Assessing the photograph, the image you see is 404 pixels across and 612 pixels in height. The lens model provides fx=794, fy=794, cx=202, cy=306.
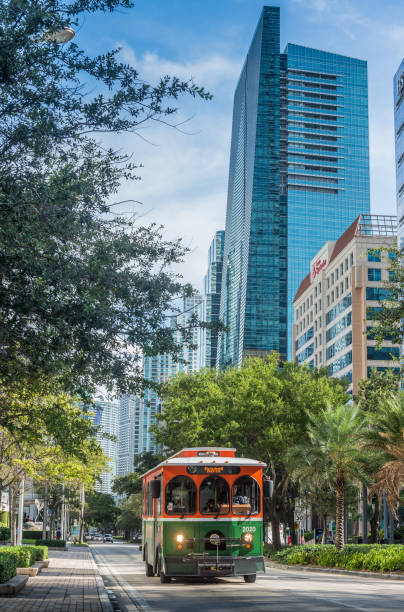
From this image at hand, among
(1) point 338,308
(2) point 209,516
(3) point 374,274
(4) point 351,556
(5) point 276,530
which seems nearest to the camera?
(2) point 209,516

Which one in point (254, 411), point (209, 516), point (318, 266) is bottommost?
point (209, 516)

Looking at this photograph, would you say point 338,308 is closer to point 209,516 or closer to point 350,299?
point 350,299

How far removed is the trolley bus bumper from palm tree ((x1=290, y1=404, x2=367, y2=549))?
14136 mm

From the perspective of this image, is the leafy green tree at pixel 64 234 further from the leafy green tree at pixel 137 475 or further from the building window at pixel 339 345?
the building window at pixel 339 345

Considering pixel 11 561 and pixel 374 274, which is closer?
pixel 11 561

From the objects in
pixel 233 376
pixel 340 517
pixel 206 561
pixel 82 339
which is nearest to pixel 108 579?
pixel 206 561

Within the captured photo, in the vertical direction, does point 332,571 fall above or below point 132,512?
above

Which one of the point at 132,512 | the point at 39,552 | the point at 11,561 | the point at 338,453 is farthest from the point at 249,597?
the point at 132,512

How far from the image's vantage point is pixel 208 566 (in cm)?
1989

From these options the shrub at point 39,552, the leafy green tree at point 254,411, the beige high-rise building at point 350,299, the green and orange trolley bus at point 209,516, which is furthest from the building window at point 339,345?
the green and orange trolley bus at point 209,516

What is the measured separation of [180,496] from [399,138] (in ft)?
218

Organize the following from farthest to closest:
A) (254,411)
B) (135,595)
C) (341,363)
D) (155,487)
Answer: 1. (341,363)
2. (254,411)
3. (155,487)
4. (135,595)

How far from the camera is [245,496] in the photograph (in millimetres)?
20734

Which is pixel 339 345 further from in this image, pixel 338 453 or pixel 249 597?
pixel 249 597
